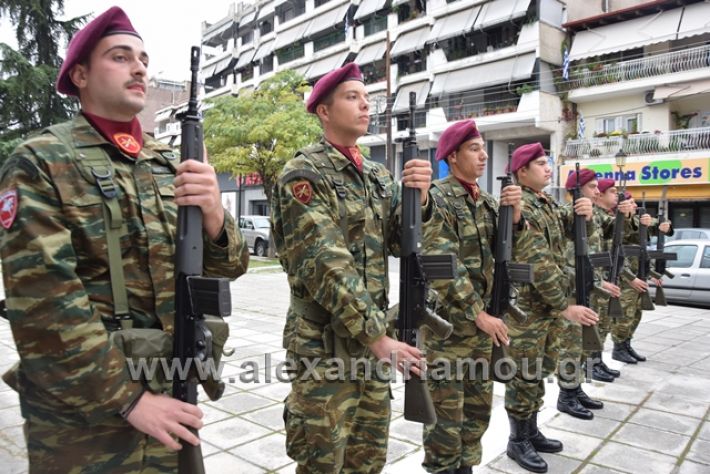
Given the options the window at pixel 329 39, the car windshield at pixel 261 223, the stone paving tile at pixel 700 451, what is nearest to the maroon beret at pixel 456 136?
the stone paving tile at pixel 700 451

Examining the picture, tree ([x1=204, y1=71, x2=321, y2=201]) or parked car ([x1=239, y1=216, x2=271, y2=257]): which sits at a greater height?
tree ([x1=204, y1=71, x2=321, y2=201])

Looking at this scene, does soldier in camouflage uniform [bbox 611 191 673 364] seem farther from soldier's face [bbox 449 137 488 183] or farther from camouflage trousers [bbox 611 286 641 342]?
soldier's face [bbox 449 137 488 183]

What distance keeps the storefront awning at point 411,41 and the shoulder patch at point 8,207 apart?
25752 mm

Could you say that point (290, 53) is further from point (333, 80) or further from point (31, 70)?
point (333, 80)

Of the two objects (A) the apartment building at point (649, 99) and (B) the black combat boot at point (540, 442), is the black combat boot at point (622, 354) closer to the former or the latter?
(B) the black combat boot at point (540, 442)

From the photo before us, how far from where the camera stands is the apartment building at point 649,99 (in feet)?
58.5

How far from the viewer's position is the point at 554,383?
17.3ft

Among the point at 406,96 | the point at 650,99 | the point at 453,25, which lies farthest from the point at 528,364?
the point at 406,96

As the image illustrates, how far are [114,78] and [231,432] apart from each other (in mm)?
2864

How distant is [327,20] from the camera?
3175cm

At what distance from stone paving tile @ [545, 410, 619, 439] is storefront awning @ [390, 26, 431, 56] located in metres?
23.5

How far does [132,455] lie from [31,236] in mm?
752

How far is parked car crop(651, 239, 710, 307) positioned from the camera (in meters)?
10.0

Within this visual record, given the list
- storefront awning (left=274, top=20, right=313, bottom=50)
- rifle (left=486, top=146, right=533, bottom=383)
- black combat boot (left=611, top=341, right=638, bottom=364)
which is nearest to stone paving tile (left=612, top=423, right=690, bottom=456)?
rifle (left=486, top=146, right=533, bottom=383)
